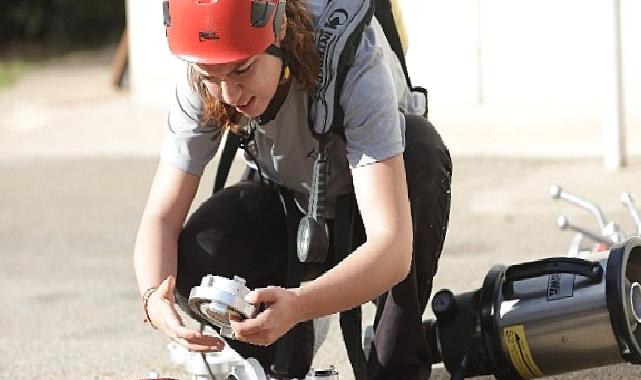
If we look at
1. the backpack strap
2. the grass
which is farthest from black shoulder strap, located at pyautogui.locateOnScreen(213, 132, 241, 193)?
the grass

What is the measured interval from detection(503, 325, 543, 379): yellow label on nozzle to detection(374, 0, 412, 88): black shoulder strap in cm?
71

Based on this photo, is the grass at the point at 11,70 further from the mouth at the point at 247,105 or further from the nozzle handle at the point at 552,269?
the mouth at the point at 247,105

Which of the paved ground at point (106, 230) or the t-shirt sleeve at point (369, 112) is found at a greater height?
the t-shirt sleeve at point (369, 112)

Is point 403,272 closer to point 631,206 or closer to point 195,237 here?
point 195,237

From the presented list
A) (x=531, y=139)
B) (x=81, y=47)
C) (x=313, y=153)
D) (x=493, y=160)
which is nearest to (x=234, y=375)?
(x=313, y=153)

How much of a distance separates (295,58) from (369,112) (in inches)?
8.4

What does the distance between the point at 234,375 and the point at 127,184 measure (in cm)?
486

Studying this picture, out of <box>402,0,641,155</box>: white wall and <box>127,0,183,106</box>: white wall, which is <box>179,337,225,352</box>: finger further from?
<box>127,0,183,106</box>: white wall

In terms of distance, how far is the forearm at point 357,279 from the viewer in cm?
334

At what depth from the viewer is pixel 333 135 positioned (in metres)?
3.64

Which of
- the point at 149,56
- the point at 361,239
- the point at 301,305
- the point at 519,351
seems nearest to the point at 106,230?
the point at 361,239

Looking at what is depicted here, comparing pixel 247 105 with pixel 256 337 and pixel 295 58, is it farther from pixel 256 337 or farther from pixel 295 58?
pixel 256 337

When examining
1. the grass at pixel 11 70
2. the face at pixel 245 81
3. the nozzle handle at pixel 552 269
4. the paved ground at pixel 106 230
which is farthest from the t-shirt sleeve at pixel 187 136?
the grass at pixel 11 70

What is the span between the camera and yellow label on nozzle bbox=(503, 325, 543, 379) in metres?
3.84
